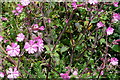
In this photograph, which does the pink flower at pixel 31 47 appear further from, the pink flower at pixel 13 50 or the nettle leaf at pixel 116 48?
the nettle leaf at pixel 116 48

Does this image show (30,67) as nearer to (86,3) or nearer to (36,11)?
(36,11)

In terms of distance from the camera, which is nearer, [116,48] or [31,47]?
[31,47]

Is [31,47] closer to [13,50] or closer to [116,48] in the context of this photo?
[13,50]

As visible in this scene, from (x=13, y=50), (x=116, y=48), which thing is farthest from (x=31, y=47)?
(x=116, y=48)

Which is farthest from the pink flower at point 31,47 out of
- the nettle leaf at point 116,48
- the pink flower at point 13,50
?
the nettle leaf at point 116,48

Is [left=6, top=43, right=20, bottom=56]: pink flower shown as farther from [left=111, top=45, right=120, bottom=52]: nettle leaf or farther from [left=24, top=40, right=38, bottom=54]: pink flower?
[left=111, top=45, right=120, bottom=52]: nettle leaf

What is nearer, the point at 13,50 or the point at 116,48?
the point at 13,50

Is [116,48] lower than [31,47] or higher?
lower

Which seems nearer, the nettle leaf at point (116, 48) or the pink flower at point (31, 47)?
the pink flower at point (31, 47)

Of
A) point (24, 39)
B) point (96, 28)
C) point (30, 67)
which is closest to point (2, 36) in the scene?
point (24, 39)

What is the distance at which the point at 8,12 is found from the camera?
6.28 ft

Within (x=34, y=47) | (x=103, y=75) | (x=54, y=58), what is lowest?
(x=103, y=75)

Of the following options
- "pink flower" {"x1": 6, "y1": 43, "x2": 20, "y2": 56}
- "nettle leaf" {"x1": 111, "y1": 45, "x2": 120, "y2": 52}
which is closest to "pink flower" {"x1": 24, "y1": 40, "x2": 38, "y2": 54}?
"pink flower" {"x1": 6, "y1": 43, "x2": 20, "y2": 56}

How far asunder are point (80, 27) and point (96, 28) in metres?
0.12
